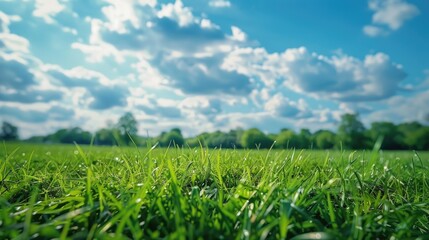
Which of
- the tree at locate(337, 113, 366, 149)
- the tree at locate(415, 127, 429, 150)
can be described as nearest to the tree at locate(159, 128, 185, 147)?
the tree at locate(337, 113, 366, 149)

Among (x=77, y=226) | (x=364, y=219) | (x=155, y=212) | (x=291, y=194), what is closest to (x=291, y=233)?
(x=291, y=194)

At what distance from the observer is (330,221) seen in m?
1.80

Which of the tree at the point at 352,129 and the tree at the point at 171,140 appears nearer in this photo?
the tree at the point at 171,140

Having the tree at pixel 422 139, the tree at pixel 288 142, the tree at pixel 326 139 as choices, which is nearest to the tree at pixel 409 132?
the tree at pixel 422 139

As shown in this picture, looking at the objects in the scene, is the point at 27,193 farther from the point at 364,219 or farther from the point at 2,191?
the point at 364,219

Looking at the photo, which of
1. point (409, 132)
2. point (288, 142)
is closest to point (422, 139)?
point (409, 132)

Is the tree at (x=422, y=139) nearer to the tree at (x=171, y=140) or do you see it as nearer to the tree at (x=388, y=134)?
the tree at (x=388, y=134)

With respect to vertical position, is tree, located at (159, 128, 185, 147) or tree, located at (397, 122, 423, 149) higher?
tree, located at (397, 122, 423, 149)

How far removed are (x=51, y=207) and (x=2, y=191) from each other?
81cm

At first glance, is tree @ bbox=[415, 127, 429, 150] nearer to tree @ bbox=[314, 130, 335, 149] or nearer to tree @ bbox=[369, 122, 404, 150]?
tree @ bbox=[369, 122, 404, 150]

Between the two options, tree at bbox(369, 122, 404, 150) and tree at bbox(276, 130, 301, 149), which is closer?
tree at bbox(276, 130, 301, 149)

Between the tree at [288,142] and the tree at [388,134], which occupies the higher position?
the tree at [388,134]

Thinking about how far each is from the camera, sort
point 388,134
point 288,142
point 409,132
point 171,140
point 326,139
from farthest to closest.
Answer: point 326,139 < point 409,132 < point 388,134 < point 288,142 < point 171,140

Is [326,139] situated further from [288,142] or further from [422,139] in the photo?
[288,142]
